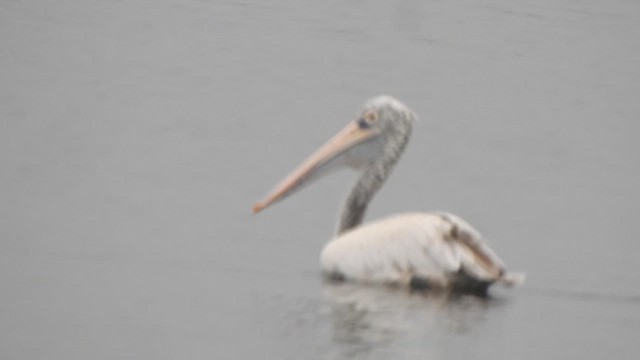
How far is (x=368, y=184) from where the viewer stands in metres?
13.6

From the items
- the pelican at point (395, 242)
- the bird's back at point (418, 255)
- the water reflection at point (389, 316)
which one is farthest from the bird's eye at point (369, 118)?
the water reflection at point (389, 316)

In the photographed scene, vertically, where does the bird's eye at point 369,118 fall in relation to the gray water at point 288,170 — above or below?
above

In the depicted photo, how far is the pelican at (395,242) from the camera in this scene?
39.8ft

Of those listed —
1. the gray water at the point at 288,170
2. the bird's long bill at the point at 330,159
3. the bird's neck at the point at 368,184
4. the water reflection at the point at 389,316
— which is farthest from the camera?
the bird's long bill at the point at 330,159

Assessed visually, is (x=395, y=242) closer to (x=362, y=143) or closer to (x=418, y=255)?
(x=418, y=255)

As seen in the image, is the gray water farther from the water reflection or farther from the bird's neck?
the bird's neck

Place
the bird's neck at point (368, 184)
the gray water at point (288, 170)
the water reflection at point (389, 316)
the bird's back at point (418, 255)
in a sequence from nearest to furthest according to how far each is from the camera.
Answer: the water reflection at point (389, 316), the gray water at point (288, 170), the bird's back at point (418, 255), the bird's neck at point (368, 184)

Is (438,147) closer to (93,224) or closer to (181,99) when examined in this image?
(181,99)

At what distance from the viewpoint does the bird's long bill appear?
13.6 m

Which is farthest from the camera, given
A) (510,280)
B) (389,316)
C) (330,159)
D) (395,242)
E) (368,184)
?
(330,159)

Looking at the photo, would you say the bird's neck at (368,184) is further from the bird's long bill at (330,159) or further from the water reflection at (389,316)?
the water reflection at (389,316)

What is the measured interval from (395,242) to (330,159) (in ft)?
4.65

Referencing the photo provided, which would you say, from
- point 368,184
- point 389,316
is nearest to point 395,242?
point 389,316

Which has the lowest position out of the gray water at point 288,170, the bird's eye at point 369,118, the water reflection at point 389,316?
the gray water at point 288,170
